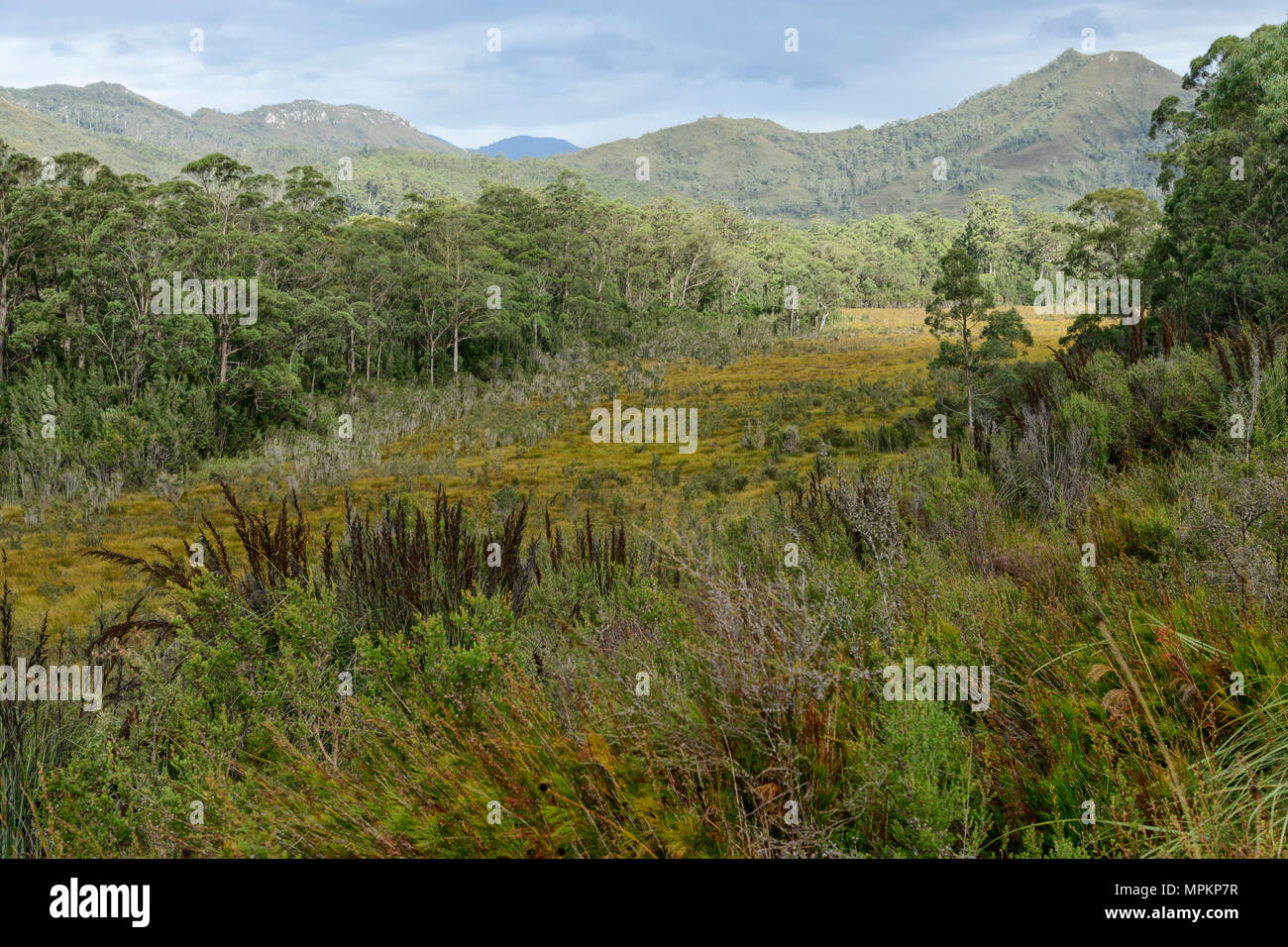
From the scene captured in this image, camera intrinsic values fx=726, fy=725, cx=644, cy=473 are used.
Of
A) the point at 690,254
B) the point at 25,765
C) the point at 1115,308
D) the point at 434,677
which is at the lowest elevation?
the point at 25,765

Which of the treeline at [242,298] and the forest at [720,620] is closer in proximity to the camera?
the forest at [720,620]

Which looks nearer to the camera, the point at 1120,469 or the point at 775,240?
the point at 1120,469

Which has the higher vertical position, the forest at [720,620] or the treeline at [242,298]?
the treeline at [242,298]

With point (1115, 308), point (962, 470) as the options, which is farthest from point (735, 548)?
point (1115, 308)

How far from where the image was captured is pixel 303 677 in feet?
11.4

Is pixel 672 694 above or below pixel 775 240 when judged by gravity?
below

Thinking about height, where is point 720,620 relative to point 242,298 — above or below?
below

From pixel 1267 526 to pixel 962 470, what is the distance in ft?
15.3

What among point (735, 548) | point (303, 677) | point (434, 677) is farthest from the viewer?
point (735, 548)

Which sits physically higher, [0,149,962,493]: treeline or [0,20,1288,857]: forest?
[0,149,962,493]: treeline

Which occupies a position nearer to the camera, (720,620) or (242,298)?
(720,620)

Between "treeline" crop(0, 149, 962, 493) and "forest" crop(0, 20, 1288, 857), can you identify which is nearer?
"forest" crop(0, 20, 1288, 857)
